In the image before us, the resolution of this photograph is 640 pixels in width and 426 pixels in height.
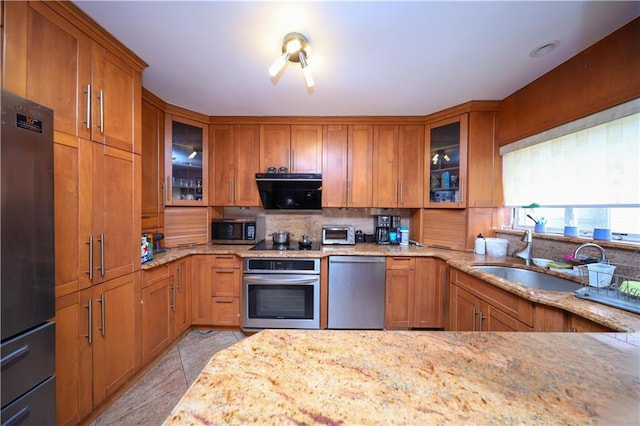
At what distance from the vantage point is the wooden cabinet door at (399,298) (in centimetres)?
245

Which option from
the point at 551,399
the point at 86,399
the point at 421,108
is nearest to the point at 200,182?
the point at 86,399

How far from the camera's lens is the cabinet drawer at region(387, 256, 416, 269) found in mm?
2453

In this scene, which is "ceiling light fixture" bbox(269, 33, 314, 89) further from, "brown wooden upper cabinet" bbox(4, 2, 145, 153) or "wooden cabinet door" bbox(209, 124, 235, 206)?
"wooden cabinet door" bbox(209, 124, 235, 206)

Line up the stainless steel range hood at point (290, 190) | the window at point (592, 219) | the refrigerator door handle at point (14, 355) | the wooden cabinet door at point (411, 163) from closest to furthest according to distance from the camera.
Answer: the refrigerator door handle at point (14, 355), the window at point (592, 219), the stainless steel range hood at point (290, 190), the wooden cabinet door at point (411, 163)

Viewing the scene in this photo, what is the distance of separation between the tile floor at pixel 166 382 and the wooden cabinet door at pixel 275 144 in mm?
1907

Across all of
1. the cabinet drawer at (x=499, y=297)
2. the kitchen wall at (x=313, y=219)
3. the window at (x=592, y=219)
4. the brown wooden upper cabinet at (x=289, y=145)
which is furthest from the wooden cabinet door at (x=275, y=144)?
the window at (x=592, y=219)

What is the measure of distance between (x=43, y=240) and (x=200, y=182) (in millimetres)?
1748

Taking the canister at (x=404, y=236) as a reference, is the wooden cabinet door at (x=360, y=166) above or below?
above

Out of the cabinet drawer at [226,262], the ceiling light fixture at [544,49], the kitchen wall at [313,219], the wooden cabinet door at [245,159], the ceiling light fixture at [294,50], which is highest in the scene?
the ceiling light fixture at [544,49]

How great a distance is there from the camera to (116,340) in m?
1.54

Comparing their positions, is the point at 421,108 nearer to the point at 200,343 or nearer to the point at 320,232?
the point at 320,232

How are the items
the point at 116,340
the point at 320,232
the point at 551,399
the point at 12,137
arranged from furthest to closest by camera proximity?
the point at 320,232, the point at 116,340, the point at 12,137, the point at 551,399

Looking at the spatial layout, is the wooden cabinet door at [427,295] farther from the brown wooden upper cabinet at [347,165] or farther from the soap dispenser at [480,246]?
the brown wooden upper cabinet at [347,165]

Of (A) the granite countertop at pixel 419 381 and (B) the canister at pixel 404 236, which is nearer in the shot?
(A) the granite countertop at pixel 419 381
